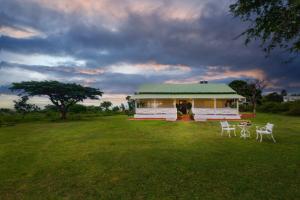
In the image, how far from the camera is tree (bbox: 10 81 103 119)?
3216 centimetres

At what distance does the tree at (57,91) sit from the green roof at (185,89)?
31.2ft

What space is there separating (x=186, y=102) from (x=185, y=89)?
2.85m

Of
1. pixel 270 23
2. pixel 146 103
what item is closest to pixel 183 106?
pixel 146 103

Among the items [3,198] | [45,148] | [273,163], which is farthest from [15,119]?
[273,163]

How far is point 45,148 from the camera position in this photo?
10930 millimetres

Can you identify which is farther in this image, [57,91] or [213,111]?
[57,91]

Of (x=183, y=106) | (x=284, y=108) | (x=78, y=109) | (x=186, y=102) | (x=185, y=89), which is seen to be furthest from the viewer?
(x=78, y=109)

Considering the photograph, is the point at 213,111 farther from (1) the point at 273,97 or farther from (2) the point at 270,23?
(1) the point at 273,97

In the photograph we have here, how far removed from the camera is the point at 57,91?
107 feet

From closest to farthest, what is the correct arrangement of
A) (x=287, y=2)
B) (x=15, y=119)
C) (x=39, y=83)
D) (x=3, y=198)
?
(x=3, y=198) → (x=287, y=2) → (x=15, y=119) → (x=39, y=83)

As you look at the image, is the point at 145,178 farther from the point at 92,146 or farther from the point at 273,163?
the point at 92,146

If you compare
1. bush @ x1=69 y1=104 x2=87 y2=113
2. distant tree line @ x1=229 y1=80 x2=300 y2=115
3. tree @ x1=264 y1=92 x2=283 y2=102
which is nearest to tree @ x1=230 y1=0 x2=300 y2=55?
distant tree line @ x1=229 y1=80 x2=300 y2=115

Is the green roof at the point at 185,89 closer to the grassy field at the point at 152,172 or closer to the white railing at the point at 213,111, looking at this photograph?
the white railing at the point at 213,111

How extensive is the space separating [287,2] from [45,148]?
11.8m
